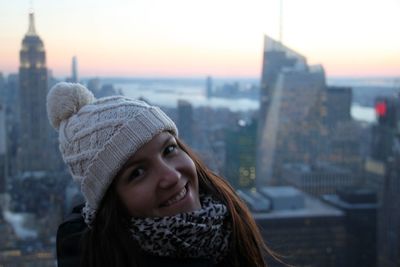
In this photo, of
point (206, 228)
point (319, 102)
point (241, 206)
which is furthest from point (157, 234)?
point (319, 102)

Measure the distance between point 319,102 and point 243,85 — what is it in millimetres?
4625

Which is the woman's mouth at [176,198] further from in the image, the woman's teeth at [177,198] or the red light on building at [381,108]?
the red light on building at [381,108]

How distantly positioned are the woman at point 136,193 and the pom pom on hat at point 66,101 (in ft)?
0.06

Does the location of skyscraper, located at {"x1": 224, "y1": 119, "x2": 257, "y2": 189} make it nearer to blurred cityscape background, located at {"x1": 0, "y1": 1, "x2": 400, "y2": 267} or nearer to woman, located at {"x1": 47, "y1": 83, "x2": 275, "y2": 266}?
blurred cityscape background, located at {"x1": 0, "y1": 1, "x2": 400, "y2": 267}

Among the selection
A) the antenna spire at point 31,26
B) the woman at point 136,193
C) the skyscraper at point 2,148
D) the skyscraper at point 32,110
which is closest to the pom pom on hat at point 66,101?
the woman at point 136,193

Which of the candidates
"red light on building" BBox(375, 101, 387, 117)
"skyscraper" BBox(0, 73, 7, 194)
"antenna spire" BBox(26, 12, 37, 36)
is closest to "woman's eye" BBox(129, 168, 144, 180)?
"antenna spire" BBox(26, 12, 37, 36)

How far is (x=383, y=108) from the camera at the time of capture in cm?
1219

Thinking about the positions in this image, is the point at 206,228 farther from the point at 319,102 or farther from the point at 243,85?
the point at 319,102

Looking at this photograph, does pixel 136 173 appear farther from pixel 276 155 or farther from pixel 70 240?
pixel 276 155

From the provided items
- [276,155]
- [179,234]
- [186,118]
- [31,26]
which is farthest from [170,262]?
[276,155]

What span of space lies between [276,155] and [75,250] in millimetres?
11173

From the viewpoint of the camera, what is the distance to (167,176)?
A: 0.48 metres

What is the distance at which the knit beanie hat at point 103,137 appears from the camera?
475 mm

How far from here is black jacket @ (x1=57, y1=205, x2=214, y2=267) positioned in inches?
18.3
